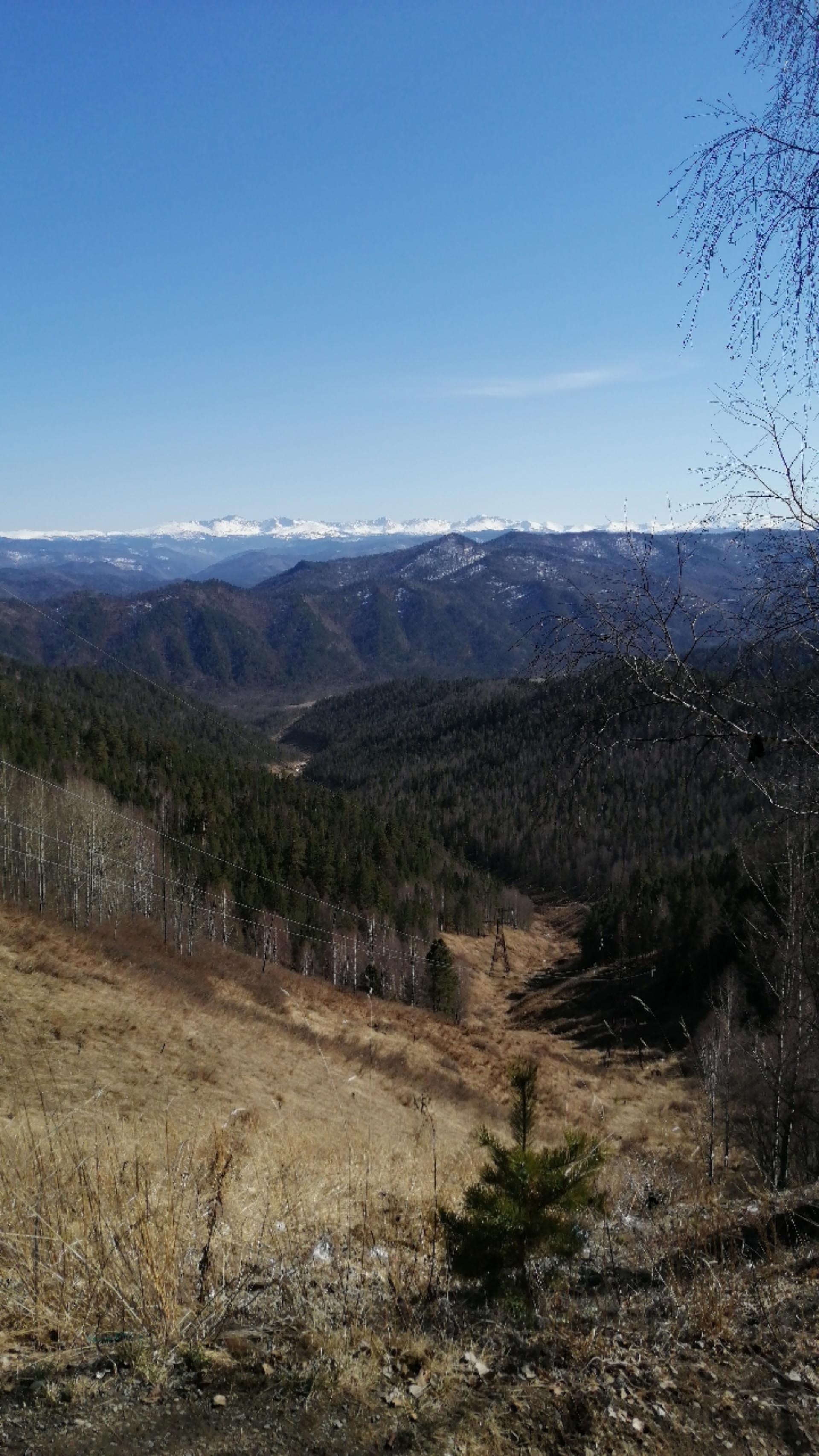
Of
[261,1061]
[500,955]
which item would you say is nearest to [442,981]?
[500,955]

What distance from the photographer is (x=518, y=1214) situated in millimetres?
3842

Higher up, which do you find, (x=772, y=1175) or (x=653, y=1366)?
(x=653, y=1366)

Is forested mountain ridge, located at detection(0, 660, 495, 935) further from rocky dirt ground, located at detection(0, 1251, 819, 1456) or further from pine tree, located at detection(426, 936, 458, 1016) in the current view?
rocky dirt ground, located at detection(0, 1251, 819, 1456)

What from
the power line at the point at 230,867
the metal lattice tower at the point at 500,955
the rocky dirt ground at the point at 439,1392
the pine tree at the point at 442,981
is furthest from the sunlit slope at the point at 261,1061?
the metal lattice tower at the point at 500,955

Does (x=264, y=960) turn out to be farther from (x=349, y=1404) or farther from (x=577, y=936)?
(x=577, y=936)

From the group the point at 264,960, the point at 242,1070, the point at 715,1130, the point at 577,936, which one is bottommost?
the point at 577,936

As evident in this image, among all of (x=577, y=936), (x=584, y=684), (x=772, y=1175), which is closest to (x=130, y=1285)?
(x=584, y=684)

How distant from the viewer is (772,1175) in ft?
32.1

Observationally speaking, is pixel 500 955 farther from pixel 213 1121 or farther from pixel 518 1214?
pixel 518 1214

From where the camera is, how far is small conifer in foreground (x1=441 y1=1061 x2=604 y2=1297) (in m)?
3.86

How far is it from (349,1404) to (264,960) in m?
42.6

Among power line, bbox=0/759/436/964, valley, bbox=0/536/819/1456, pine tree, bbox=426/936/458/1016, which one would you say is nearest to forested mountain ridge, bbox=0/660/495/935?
power line, bbox=0/759/436/964

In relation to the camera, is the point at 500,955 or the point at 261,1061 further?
the point at 500,955

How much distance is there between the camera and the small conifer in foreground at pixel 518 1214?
12.7ft
